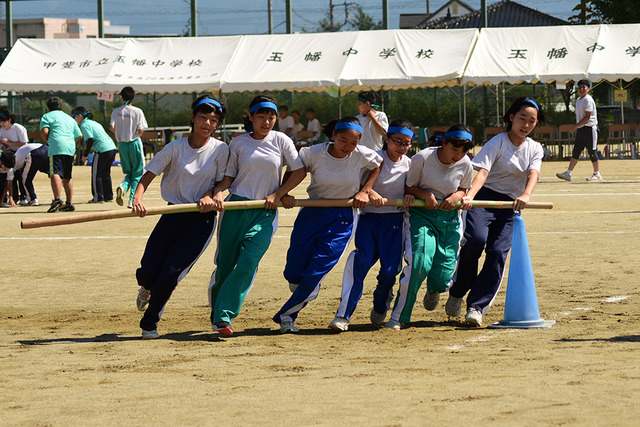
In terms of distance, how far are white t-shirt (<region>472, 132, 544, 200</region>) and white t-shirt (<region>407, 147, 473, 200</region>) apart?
5.2 inches

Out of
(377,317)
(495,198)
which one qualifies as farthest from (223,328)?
(495,198)

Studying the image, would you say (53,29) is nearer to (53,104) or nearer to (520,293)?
(53,104)

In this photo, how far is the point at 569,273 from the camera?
31.8 ft

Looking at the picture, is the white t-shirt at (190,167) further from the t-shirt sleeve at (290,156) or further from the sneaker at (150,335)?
the sneaker at (150,335)

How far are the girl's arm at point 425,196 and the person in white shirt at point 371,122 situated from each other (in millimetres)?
6413

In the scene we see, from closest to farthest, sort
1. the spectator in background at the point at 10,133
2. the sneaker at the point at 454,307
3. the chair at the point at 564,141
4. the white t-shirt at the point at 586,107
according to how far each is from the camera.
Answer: the sneaker at the point at 454,307, the spectator in background at the point at 10,133, the white t-shirt at the point at 586,107, the chair at the point at 564,141

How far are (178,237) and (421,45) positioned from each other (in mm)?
19441

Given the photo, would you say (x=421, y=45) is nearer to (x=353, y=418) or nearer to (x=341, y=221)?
(x=341, y=221)

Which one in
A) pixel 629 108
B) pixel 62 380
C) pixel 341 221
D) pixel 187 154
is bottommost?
pixel 629 108

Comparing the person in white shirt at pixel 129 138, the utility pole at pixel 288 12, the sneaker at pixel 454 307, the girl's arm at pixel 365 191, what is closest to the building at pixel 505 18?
the utility pole at pixel 288 12

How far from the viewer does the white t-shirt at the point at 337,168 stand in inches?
291

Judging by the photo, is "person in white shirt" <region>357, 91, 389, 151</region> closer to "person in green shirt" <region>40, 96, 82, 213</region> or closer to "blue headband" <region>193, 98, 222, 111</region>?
"person in green shirt" <region>40, 96, 82, 213</region>

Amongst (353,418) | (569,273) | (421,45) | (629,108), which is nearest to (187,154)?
(353,418)

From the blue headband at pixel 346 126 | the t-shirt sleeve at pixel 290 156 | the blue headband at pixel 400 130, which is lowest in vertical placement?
the t-shirt sleeve at pixel 290 156
